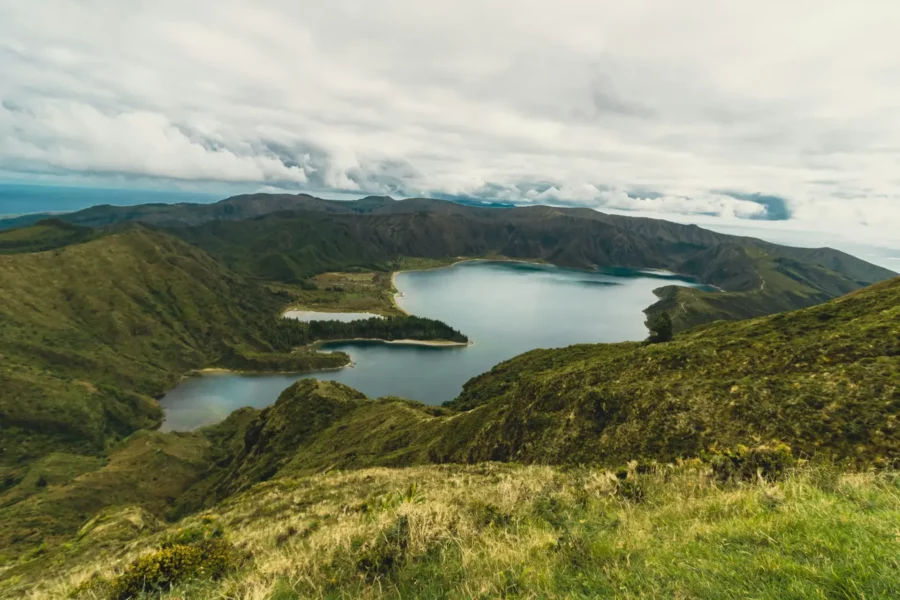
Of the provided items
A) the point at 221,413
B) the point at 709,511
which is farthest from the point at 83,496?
the point at 709,511

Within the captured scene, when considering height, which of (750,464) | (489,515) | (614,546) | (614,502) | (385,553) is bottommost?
(489,515)

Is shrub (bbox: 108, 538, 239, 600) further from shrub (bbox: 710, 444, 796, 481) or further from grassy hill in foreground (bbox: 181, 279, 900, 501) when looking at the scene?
grassy hill in foreground (bbox: 181, 279, 900, 501)

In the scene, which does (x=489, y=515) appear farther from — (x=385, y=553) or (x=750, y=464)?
(x=750, y=464)

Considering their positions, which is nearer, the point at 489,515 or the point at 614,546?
the point at 614,546

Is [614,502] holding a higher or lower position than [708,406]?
higher

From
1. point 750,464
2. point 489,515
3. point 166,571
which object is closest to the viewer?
point 166,571

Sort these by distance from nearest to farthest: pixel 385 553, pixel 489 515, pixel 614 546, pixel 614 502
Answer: pixel 614 546 < pixel 385 553 < pixel 489 515 < pixel 614 502

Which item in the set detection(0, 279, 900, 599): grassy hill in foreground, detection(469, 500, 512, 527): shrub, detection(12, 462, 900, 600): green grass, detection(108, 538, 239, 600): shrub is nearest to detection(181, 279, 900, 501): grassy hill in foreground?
detection(0, 279, 900, 599): grassy hill in foreground

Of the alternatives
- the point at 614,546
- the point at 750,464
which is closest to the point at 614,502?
the point at 614,546
